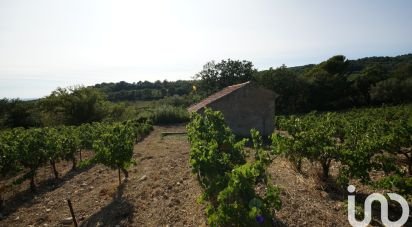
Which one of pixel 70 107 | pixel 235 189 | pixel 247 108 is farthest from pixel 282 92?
pixel 235 189

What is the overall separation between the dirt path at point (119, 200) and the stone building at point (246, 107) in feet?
27.2

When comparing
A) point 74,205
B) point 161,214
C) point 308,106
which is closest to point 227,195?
point 161,214

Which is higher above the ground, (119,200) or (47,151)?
(47,151)

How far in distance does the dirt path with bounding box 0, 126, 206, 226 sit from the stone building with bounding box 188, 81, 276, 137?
326 inches

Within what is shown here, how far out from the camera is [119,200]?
31.4 feet

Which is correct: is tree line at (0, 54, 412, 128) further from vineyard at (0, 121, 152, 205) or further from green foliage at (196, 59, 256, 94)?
vineyard at (0, 121, 152, 205)

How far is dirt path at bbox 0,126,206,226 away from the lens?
805 cm

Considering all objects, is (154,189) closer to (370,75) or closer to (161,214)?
(161,214)

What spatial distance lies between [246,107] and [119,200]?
45.4 feet

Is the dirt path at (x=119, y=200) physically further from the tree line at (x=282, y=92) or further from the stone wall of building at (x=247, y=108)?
the tree line at (x=282, y=92)

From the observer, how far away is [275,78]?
43281 millimetres

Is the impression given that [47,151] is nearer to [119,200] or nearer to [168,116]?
[119,200]

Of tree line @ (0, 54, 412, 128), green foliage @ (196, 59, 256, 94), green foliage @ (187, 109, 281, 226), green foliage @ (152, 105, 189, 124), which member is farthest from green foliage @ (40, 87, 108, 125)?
green foliage @ (187, 109, 281, 226)

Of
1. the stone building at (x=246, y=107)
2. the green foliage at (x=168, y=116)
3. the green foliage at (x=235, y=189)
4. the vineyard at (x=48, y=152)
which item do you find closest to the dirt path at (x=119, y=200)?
the vineyard at (x=48, y=152)
